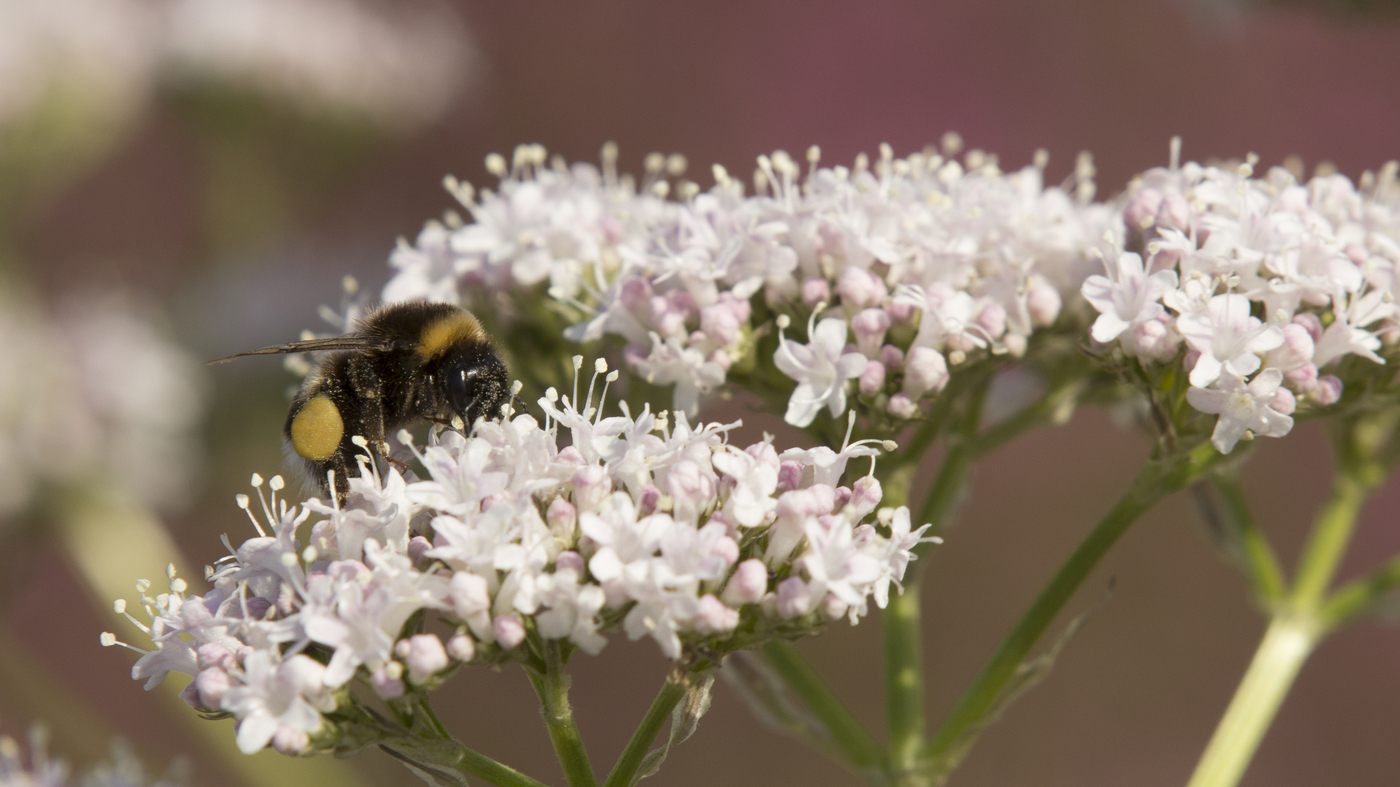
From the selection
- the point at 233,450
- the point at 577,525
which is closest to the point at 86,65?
the point at 233,450

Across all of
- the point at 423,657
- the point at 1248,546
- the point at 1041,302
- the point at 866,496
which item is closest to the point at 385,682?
the point at 423,657

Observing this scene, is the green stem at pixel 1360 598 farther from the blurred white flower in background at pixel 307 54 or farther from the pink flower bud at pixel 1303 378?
the blurred white flower in background at pixel 307 54

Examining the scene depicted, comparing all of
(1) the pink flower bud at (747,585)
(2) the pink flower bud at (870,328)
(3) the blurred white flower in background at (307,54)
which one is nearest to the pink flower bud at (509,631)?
(1) the pink flower bud at (747,585)

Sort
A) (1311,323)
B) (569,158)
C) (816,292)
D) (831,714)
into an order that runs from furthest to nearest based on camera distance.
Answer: (569,158) < (831,714) < (816,292) < (1311,323)

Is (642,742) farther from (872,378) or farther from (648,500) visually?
(872,378)

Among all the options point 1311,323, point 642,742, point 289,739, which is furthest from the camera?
point 1311,323

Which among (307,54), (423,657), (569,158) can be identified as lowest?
(423,657)

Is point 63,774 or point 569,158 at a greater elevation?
point 569,158

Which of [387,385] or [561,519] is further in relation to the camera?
[387,385]
